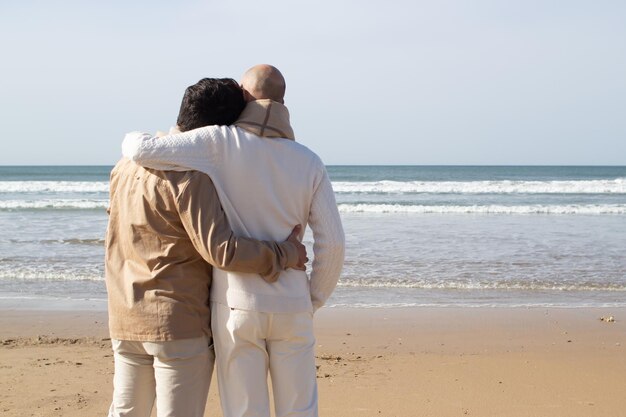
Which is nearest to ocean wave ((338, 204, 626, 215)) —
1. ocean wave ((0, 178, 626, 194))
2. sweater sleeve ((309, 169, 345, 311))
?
ocean wave ((0, 178, 626, 194))

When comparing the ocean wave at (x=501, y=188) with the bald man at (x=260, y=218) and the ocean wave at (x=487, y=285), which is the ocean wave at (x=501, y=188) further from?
the bald man at (x=260, y=218)

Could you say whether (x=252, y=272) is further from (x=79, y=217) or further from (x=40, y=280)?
(x=79, y=217)

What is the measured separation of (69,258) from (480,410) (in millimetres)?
7502

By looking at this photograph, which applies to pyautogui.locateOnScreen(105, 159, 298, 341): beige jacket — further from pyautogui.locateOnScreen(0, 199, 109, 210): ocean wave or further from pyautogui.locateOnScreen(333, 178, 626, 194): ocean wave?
pyautogui.locateOnScreen(333, 178, 626, 194): ocean wave

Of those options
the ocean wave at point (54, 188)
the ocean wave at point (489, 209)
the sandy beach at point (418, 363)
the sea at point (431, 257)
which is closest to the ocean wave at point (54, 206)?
the sea at point (431, 257)

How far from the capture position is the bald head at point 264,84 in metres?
2.63

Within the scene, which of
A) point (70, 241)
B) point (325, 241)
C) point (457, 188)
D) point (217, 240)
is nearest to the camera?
point (217, 240)

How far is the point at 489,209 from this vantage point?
70.9 ft

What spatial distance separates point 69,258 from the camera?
34.5ft

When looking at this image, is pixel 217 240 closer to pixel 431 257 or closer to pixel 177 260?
pixel 177 260

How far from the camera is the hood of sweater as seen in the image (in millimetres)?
2539

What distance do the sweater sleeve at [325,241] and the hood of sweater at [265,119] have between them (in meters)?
0.23

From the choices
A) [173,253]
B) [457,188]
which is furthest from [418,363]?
[457,188]

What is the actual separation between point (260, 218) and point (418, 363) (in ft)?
10.0
